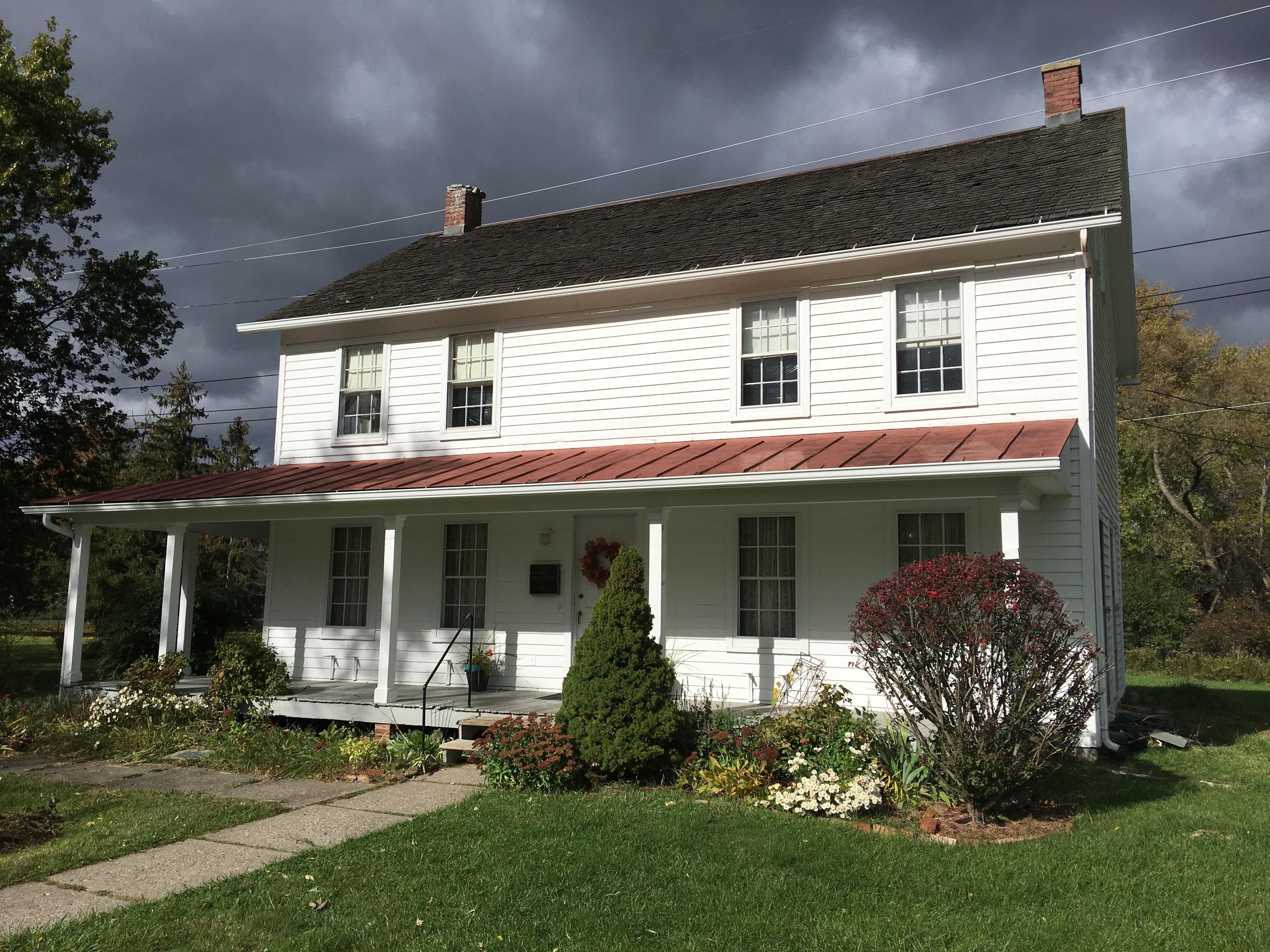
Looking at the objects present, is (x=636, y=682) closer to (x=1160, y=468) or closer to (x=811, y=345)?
(x=811, y=345)

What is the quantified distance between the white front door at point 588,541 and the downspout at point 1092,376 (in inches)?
210

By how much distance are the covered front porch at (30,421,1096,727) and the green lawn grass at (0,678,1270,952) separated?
7.37 ft

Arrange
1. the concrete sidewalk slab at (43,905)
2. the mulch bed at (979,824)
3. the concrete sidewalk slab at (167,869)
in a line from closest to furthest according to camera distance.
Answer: the concrete sidewalk slab at (43,905), the concrete sidewalk slab at (167,869), the mulch bed at (979,824)

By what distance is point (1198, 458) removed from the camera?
91.2ft

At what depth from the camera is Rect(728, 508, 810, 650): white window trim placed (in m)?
10.6

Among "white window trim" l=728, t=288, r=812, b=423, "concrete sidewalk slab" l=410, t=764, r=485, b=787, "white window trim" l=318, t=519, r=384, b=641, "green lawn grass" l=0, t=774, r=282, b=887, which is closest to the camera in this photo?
"green lawn grass" l=0, t=774, r=282, b=887

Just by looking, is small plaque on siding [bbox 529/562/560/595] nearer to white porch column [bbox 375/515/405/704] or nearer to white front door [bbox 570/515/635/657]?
white front door [bbox 570/515/635/657]

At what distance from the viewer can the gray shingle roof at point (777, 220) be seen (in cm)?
1073

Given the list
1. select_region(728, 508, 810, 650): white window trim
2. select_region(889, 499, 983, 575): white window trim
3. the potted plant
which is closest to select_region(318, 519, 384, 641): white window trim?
the potted plant

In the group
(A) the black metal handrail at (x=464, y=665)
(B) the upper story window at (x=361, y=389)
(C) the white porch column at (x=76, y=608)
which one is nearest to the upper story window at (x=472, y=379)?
(B) the upper story window at (x=361, y=389)

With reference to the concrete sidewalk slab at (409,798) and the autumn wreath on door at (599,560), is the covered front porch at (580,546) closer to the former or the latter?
the autumn wreath on door at (599,560)

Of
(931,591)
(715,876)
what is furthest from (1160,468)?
(715,876)

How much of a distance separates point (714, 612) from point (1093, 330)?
5.30 m

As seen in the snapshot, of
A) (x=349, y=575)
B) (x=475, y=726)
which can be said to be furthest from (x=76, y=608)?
(x=475, y=726)
